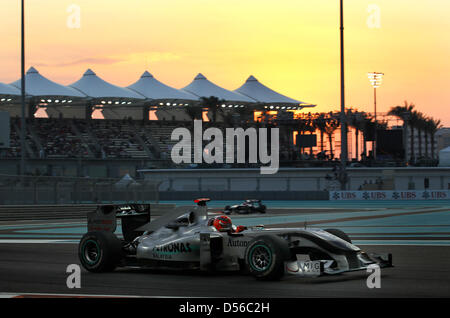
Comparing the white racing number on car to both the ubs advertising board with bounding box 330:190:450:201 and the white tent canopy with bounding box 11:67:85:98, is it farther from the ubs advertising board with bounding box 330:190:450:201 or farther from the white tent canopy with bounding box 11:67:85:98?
the white tent canopy with bounding box 11:67:85:98

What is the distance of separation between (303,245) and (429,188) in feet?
161

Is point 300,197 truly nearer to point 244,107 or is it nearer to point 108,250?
point 244,107

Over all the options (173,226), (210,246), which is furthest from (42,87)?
(210,246)

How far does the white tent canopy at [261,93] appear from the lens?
88.8m

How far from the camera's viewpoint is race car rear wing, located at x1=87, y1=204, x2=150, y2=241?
42.0 ft

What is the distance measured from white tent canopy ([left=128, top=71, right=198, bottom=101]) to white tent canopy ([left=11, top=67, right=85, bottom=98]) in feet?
27.1

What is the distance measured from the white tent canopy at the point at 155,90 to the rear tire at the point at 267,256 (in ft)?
235

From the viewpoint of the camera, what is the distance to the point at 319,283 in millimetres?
10336

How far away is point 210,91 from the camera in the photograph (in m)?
87.8

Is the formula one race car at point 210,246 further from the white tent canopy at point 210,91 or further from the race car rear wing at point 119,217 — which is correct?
the white tent canopy at point 210,91

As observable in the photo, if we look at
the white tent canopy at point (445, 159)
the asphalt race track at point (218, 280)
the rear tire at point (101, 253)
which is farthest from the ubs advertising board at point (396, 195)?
the rear tire at point (101, 253)

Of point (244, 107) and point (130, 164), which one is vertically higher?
point (244, 107)

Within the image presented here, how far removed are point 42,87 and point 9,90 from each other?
3620 mm
